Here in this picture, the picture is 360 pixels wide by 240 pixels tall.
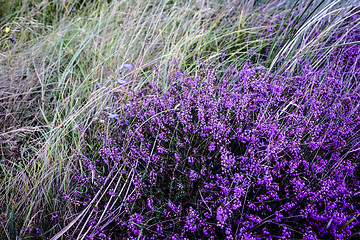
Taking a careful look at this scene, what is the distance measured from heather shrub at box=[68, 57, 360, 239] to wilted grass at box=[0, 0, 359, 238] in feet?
0.70

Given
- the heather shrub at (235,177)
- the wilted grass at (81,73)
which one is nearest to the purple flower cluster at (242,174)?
the heather shrub at (235,177)

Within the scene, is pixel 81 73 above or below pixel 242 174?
below

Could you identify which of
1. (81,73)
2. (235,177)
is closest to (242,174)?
(235,177)

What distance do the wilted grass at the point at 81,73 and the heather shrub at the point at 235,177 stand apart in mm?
215

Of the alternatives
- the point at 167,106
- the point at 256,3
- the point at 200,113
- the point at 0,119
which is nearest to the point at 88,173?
the point at 167,106

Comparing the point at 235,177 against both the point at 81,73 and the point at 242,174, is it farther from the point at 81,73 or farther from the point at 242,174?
the point at 81,73

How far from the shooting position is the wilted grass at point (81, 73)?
178 centimetres

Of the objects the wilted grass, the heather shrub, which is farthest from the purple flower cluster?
the wilted grass

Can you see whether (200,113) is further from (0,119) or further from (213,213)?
(0,119)

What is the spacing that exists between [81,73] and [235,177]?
1.92m

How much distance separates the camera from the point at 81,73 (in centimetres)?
275

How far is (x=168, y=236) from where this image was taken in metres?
1.48

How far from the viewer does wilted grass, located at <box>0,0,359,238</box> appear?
5.85ft

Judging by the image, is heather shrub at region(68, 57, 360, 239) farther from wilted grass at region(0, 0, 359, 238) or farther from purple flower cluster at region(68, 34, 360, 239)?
wilted grass at region(0, 0, 359, 238)
